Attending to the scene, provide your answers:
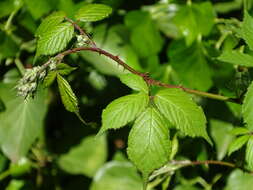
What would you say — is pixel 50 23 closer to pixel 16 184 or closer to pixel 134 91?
pixel 134 91

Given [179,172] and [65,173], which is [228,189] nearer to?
[179,172]

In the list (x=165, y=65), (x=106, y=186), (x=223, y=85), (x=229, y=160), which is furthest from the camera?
(x=106, y=186)

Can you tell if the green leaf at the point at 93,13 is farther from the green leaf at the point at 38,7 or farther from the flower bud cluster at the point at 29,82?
the green leaf at the point at 38,7

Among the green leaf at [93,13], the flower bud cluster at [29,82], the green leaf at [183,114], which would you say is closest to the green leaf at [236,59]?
the green leaf at [183,114]

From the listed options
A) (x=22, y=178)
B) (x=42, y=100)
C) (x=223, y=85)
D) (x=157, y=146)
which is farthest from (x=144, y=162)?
(x=22, y=178)

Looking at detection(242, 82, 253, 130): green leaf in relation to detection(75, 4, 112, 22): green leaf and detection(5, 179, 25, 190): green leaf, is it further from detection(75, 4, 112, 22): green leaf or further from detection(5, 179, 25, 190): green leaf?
detection(5, 179, 25, 190): green leaf

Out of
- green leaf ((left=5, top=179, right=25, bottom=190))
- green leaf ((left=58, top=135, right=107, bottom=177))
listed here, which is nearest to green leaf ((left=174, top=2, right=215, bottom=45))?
green leaf ((left=58, top=135, right=107, bottom=177))
